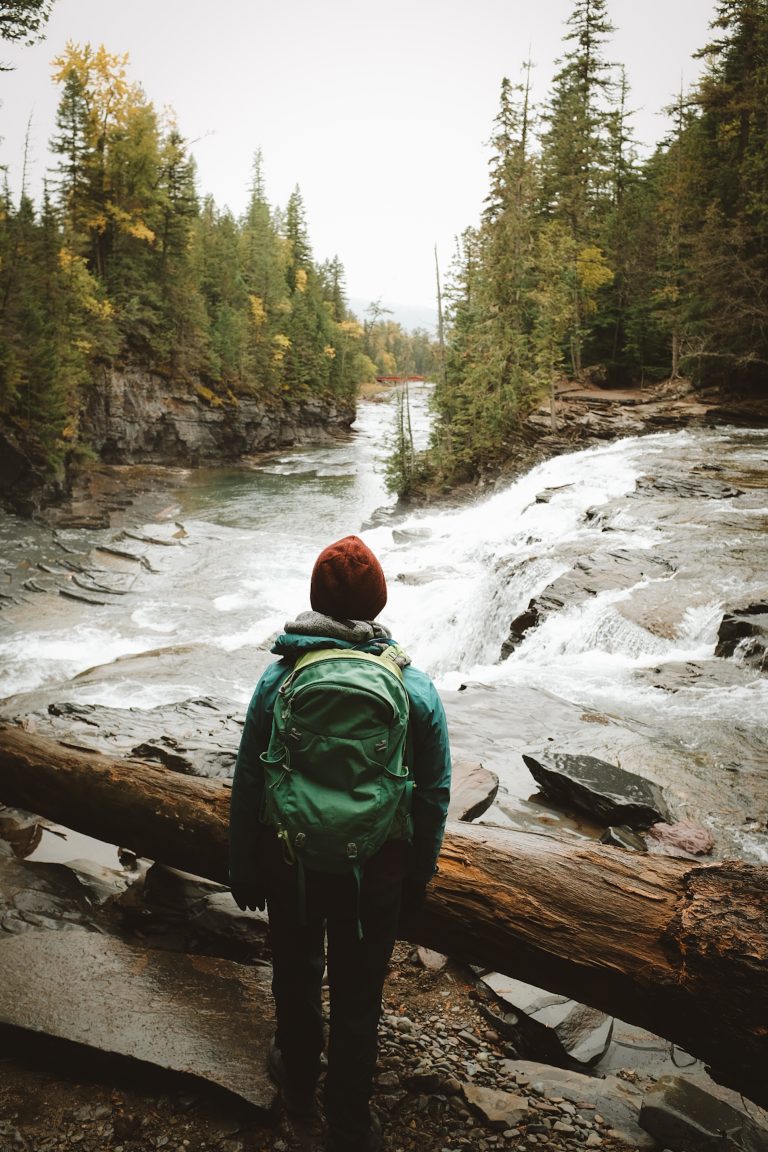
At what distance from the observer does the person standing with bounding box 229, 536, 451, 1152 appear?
237 cm

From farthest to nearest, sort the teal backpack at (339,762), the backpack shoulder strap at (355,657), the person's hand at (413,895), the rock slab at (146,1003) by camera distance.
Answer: the rock slab at (146,1003)
the person's hand at (413,895)
the backpack shoulder strap at (355,657)
the teal backpack at (339,762)

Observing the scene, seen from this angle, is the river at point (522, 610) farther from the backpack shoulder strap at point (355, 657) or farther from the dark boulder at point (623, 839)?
the backpack shoulder strap at point (355, 657)

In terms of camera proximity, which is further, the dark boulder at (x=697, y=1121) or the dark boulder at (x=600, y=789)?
the dark boulder at (x=600, y=789)

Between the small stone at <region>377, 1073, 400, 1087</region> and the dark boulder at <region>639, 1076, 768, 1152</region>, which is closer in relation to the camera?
the dark boulder at <region>639, 1076, 768, 1152</region>

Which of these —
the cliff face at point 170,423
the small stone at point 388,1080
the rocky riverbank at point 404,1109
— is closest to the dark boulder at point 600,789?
the rocky riverbank at point 404,1109

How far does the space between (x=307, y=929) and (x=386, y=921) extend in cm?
37

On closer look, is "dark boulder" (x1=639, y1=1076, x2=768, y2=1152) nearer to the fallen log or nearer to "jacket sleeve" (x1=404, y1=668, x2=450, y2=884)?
the fallen log

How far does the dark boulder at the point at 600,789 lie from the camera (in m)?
5.44

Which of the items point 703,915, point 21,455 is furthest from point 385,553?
point 703,915

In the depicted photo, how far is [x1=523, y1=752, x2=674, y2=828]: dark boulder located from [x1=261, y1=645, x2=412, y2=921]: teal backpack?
3876 mm

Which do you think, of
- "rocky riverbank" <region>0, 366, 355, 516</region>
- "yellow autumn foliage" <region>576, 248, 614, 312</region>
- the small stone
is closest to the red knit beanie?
the small stone

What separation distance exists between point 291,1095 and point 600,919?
4.71ft

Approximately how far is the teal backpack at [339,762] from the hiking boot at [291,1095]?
1052mm

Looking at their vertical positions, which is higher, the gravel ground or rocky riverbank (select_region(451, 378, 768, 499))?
rocky riverbank (select_region(451, 378, 768, 499))
